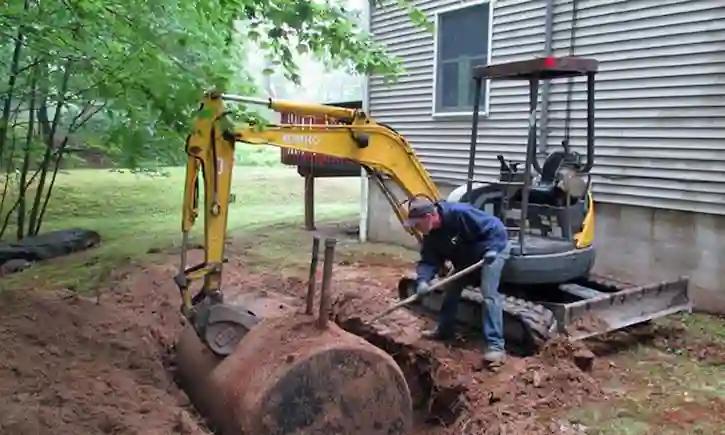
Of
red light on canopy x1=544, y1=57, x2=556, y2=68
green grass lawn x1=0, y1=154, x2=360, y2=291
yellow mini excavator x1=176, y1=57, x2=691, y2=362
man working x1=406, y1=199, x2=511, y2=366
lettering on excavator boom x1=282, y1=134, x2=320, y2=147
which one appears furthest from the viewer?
green grass lawn x1=0, y1=154, x2=360, y2=291

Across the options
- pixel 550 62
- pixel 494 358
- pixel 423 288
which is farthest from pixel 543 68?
pixel 494 358

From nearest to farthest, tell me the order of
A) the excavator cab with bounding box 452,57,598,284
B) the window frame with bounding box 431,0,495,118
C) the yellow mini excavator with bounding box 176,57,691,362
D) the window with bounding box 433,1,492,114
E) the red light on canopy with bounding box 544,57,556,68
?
1. the yellow mini excavator with bounding box 176,57,691,362
2. the red light on canopy with bounding box 544,57,556,68
3. the excavator cab with bounding box 452,57,598,284
4. the window frame with bounding box 431,0,495,118
5. the window with bounding box 433,1,492,114

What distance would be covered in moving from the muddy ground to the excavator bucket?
0.23 m

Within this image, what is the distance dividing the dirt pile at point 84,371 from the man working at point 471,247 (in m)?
2.24

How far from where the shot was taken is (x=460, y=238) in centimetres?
638

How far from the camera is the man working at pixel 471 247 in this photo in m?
6.07

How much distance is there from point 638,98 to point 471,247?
3.64 m

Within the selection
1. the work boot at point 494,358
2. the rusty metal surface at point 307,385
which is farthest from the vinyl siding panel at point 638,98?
the rusty metal surface at point 307,385

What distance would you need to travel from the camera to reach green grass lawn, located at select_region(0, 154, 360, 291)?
11289 mm

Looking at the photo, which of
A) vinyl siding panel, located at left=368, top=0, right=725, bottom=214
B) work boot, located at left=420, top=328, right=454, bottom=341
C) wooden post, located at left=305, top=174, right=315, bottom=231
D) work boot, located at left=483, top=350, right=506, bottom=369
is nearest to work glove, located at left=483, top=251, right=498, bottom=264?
work boot, located at left=483, top=350, right=506, bottom=369

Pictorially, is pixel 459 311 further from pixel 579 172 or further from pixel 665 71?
pixel 665 71

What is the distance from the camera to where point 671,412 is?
17.1 ft

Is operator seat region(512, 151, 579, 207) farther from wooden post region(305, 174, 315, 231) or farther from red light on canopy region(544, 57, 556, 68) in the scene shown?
wooden post region(305, 174, 315, 231)

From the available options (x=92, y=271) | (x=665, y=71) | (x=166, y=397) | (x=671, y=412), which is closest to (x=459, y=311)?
(x=671, y=412)
